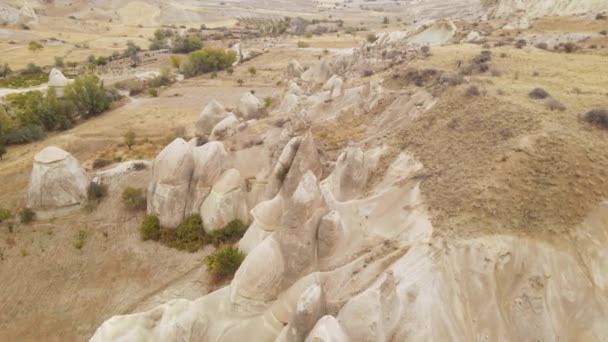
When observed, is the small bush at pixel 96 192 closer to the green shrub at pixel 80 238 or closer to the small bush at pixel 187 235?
the green shrub at pixel 80 238

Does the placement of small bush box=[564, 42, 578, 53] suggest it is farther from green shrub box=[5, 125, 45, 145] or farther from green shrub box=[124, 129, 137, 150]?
green shrub box=[5, 125, 45, 145]

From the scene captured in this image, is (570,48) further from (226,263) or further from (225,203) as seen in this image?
(226,263)

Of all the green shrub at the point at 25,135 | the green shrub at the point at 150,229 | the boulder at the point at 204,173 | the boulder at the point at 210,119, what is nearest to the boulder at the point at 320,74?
the boulder at the point at 210,119

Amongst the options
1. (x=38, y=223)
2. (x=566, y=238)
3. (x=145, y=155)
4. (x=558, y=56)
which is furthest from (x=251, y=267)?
(x=558, y=56)

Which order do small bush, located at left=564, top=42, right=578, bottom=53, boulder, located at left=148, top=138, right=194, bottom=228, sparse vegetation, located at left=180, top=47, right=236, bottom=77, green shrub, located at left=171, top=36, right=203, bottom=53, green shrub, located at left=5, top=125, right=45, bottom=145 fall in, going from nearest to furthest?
1. boulder, located at left=148, top=138, right=194, bottom=228
2. small bush, located at left=564, top=42, right=578, bottom=53
3. green shrub, located at left=5, top=125, right=45, bottom=145
4. sparse vegetation, located at left=180, top=47, right=236, bottom=77
5. green shrub, located at left=171, top=36, right=203, bottom=53

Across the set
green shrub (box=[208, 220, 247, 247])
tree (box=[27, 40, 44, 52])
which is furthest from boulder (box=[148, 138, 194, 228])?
tree (box=[27, 40, 44, 52])

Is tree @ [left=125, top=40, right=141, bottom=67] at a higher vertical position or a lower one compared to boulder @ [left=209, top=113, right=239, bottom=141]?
lower
